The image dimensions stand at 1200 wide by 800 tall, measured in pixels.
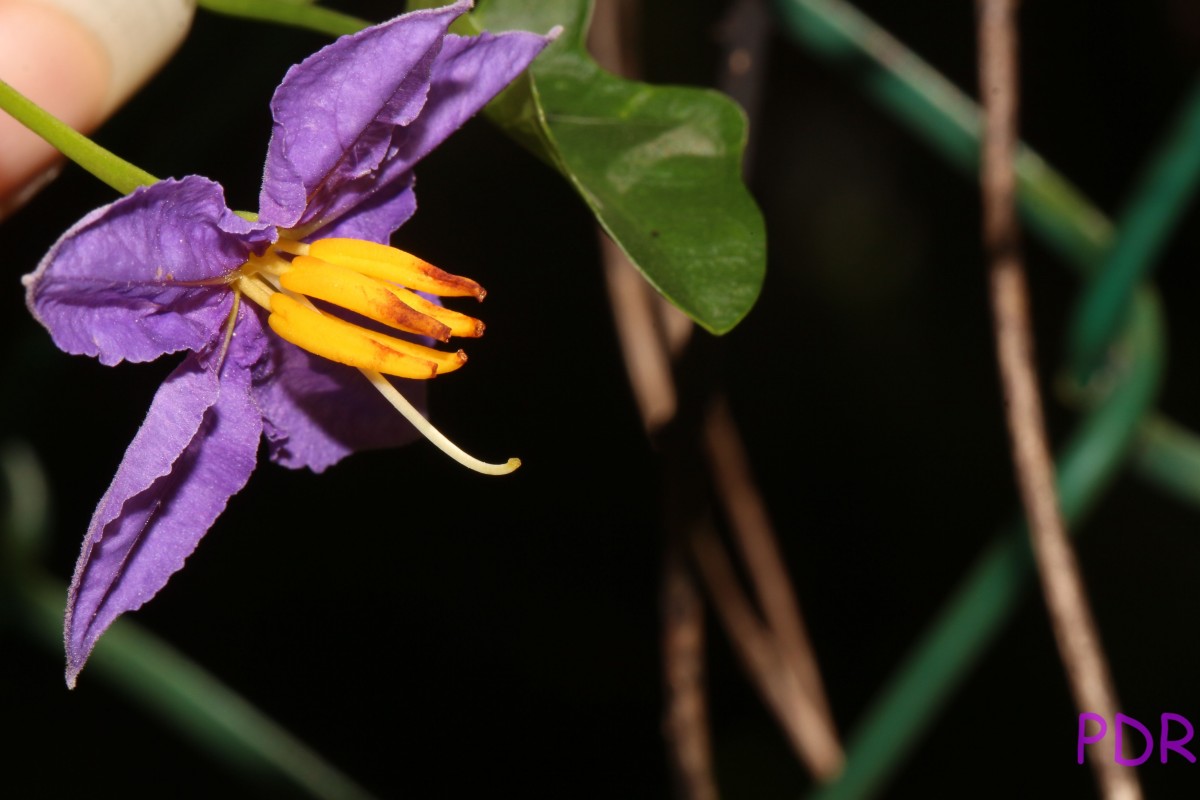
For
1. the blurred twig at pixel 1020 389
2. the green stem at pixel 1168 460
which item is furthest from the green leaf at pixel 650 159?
the green stem at pixel 1168 460

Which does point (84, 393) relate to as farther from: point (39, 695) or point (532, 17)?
point (532, 17)

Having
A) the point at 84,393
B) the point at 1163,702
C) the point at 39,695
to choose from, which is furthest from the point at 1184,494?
the point at 39,695

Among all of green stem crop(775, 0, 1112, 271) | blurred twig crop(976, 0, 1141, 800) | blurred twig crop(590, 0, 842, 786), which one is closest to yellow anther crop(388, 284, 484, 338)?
blurred twig crop(590, 0, 842, 786)

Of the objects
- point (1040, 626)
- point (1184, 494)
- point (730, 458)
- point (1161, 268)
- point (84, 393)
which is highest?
point (1184, 494)

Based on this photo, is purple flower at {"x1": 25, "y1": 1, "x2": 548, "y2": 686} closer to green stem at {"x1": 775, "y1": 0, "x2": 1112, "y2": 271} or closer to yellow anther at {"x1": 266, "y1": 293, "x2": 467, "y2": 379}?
yellow anther at {"x1": 266, "y1": 293, "x2": 467, "y2": 379}

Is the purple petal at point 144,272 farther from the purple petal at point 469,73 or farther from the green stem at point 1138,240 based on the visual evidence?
the green stem at point 1138,240

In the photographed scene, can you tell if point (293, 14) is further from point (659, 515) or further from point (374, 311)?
point (659, 515)

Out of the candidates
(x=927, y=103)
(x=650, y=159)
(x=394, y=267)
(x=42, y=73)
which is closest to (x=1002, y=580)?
(x=927, y=103)
